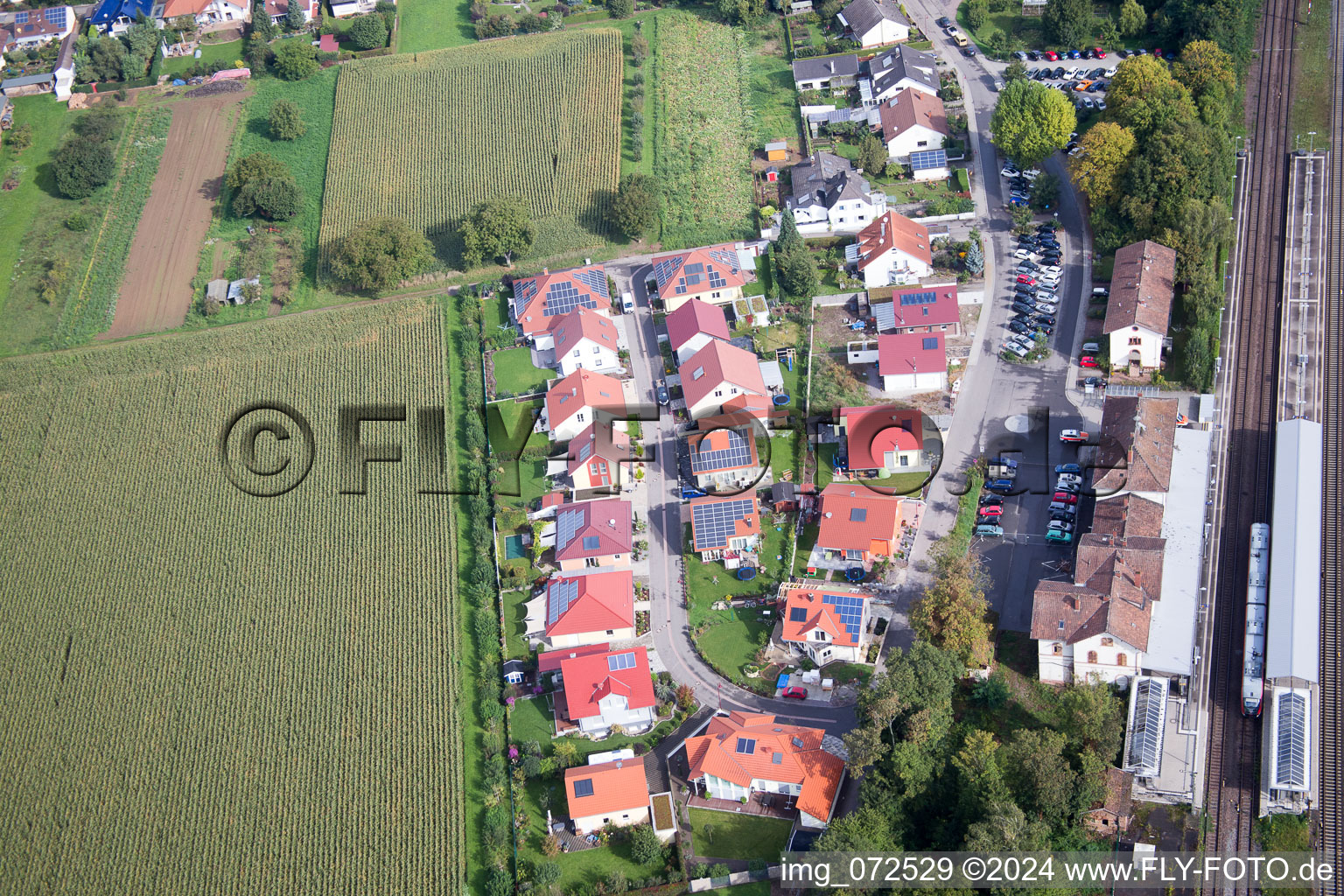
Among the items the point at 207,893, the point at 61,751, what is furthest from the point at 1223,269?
the point at 61,751

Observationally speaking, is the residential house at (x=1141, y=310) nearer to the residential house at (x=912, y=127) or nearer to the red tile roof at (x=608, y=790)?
the residential house at (x=912, y=127)

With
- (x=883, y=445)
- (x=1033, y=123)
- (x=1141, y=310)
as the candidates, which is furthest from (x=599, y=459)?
(x=1033, y=123)

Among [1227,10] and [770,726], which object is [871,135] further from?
[770,726]

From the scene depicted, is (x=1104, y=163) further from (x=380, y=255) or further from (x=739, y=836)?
(x=739, y=836)

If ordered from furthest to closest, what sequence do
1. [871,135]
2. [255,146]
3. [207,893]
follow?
[255,146] < [871,135] < [207,893]

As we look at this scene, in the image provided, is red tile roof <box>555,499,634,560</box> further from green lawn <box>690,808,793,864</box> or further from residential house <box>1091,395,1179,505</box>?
residential house <box>1091,395,1179,505</box>
